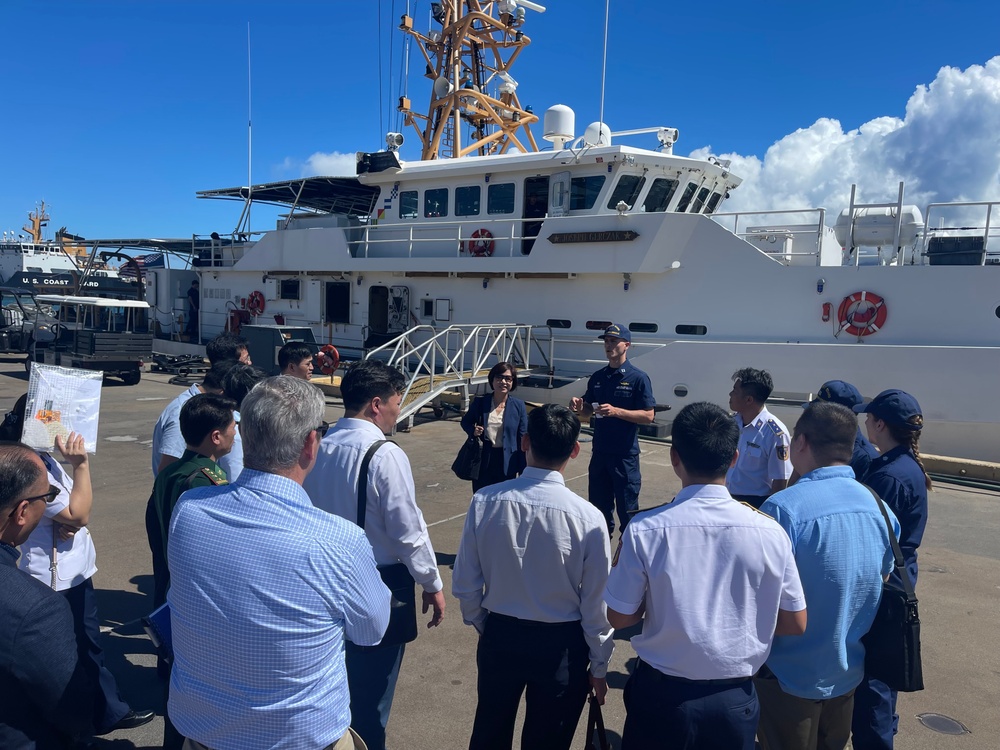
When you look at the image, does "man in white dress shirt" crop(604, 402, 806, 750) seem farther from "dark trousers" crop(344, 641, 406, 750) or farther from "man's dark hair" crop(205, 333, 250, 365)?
"man's dark hair" crop(205, 333, 250, 365)

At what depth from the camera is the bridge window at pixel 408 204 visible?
42.7 feet

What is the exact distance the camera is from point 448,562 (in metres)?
4.94

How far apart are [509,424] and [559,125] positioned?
9113mm

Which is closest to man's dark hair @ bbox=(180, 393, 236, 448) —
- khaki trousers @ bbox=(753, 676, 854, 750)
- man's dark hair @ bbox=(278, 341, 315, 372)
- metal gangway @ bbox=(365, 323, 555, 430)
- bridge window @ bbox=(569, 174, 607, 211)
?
man's dark hair @ bbox=(278, 341, 315, 372)

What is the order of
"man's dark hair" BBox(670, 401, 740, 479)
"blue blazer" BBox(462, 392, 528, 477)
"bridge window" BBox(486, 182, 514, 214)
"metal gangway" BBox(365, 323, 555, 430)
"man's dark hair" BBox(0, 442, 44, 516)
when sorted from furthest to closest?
"bridge window" BBox(486, 182, 514, 214)
"metal gangway" BBox(365, 323, 555, 430)
"blue blazer" BBox(462, 392, 528, 477)
"man's dark hair" BBox(670, 401, 740, 479)
"man's dark hair" BBox(0, 442, 44, 516)

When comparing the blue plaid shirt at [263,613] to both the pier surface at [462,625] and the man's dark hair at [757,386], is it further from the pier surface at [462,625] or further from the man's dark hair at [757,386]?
the man's dark hair at [757,386]

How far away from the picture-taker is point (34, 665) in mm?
1667

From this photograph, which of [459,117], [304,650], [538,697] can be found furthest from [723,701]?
[459,117]

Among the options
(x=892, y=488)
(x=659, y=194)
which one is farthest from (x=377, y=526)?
(x=659, y=194)

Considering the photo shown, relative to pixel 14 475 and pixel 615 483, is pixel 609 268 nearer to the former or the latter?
pixel 615 483

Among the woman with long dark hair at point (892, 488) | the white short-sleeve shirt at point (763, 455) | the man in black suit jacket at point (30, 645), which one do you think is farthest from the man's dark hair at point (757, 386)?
the man in black suit jacket at point (30, 645)

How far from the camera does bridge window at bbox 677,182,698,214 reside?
11531mm

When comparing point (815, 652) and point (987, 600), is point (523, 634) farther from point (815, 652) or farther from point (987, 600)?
point (987, 600)

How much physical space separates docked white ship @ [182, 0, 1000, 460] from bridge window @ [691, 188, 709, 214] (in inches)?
2.2
